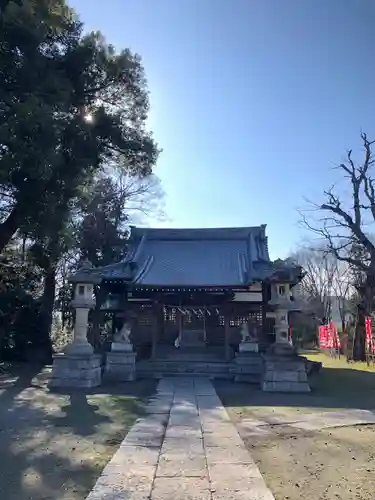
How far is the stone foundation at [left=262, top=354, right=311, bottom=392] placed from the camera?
35.6 ft

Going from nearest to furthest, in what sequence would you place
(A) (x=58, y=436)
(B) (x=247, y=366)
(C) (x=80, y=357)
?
(A) (x=58, y=436) → (C) (x=80, y=357) → (B) (x=247, y=366)

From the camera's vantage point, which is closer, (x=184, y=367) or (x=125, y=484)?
(x=125, y=484)

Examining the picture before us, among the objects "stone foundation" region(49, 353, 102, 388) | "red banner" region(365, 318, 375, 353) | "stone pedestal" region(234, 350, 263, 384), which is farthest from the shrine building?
"red banner" region(365, 318, 375, 353)

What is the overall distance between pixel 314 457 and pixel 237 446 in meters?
0.89

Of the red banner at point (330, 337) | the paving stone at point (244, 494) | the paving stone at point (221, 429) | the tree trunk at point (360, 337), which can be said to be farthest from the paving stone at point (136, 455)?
the red banner at point (330, 337)

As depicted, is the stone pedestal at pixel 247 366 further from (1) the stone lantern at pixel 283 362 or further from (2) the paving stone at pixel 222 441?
(2) the paving stone at pixel 222 441

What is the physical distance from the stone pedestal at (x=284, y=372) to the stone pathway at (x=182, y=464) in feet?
12.1

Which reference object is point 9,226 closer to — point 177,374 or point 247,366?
point 177,374

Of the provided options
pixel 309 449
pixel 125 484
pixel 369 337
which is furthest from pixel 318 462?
pixel 369 337

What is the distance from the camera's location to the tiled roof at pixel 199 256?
14.9 m

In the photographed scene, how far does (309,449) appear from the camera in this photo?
5297 mm

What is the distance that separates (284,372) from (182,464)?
22.8 ft

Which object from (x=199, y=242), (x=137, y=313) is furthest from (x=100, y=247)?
(x=137, y=313)

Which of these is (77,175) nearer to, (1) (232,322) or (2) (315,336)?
(1) (232,322)
